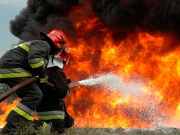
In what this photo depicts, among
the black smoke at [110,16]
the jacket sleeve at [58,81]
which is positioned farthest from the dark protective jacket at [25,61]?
the black smoke at [110,16]

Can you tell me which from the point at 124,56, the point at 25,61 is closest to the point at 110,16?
the point at 124,56

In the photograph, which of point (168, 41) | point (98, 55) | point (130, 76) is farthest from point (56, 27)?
point (168, 41)

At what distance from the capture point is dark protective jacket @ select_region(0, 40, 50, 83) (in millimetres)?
5234

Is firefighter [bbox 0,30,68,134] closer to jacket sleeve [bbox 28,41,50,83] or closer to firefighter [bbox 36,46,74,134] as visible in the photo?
jacket sleeve [bbox 28,41,50,83]

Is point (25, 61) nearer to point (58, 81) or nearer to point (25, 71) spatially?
point (25, 71)

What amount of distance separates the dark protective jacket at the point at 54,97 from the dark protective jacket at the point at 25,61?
0.49 m

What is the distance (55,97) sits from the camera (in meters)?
6.04

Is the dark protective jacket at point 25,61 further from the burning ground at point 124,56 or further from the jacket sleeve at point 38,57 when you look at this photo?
the burning ground at point 124,56

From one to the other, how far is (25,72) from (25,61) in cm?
16

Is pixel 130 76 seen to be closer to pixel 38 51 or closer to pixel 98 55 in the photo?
pixel 98 55

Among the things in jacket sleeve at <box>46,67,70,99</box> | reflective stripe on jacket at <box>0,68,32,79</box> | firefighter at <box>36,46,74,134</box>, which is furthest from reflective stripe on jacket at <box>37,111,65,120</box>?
reflective stripe on jacket at <box>0,68,32,79</box>

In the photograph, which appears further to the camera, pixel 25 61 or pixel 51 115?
pixel 51 115

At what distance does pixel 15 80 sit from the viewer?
5.33 m

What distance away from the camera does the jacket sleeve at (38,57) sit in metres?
5.22
